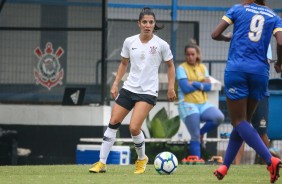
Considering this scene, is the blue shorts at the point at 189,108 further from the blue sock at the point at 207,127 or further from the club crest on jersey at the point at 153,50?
the club crest on jersey at the point at 153,50

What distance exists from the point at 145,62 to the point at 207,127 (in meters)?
4.88

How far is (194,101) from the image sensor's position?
1933 centimetres

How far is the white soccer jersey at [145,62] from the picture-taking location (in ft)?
48.3

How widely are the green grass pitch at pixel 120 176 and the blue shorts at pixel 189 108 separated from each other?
8.83 feet

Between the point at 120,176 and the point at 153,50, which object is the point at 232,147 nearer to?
the point at 120,176

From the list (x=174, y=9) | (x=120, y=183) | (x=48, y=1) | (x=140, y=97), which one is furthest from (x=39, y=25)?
(x=120, y=183)

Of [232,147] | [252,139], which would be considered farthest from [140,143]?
[252,139]

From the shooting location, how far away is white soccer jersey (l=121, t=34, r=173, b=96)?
14734 mm

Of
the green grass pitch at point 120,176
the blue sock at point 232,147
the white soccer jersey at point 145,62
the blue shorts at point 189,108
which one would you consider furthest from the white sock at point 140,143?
the blue shorts at point 189,108

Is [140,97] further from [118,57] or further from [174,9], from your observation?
[174,9]

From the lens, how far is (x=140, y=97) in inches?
579

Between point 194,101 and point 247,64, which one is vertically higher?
point 247,64

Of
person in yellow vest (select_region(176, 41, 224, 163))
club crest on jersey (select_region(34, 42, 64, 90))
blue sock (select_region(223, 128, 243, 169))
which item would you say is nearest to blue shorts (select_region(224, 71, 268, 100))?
blue sock (select_region(223, 128, 243, 169))

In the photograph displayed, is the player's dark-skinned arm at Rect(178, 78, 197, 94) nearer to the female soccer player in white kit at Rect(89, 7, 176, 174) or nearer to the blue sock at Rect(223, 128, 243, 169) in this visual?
the female soccer player in white kit at Rect(89, 7, 176, 174)
